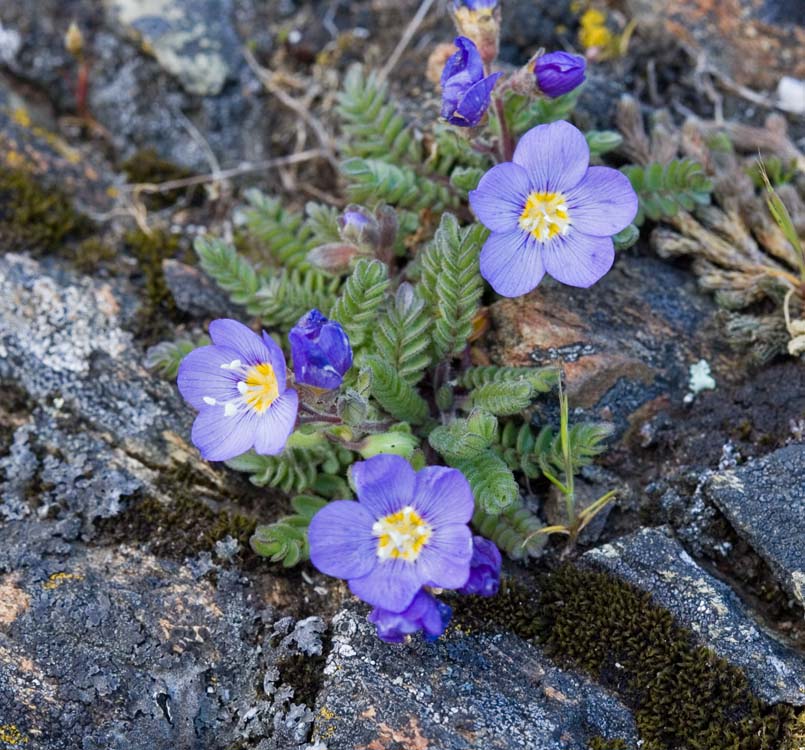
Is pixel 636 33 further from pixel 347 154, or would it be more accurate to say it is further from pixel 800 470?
pixel 800 470

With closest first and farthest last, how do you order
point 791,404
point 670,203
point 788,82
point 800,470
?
1. point 800,470
2. point 791,404
3. point 670,203
4. point 788,82

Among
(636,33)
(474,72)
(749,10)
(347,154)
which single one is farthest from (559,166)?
(749,10)

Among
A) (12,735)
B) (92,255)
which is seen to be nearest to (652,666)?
(12,735)

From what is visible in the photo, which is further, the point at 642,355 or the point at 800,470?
the point at 642,355

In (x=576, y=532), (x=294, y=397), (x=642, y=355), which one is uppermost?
(x=294, y=397)

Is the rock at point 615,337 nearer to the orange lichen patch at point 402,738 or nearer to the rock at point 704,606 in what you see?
the rock at point 704,606

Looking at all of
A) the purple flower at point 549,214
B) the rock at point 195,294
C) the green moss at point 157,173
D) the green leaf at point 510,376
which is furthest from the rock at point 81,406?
the purple flower at point 549,214

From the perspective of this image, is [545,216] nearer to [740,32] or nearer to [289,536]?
[289,536]
